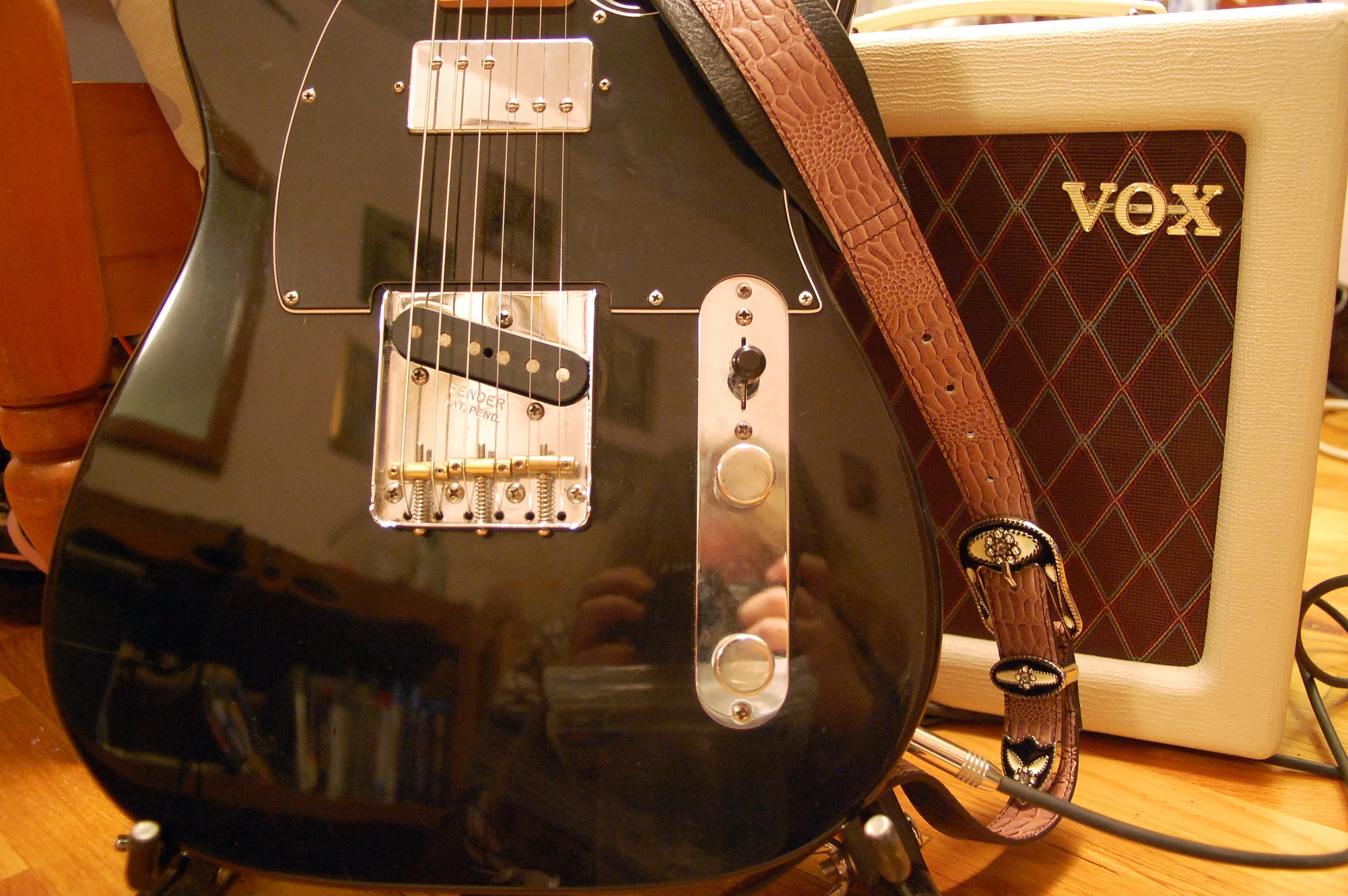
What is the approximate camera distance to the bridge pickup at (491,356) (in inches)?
18.8

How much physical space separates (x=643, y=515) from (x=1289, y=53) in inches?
20.2

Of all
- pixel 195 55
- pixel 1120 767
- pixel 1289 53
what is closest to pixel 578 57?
pixel 195 55

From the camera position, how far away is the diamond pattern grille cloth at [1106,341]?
588 millimetres

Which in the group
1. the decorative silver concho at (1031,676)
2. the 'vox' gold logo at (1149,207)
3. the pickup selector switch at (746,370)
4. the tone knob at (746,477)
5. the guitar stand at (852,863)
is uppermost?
the 'vox' gold logo at (1149,207)

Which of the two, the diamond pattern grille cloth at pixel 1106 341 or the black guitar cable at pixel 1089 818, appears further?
the diamond pattern grille cloth at pixel 1106 341

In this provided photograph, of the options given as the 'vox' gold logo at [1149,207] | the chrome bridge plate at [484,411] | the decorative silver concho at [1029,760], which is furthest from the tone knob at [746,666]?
the 'vox' gold logo at [1149,207]

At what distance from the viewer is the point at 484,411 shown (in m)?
0.48

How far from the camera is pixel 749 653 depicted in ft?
1.45

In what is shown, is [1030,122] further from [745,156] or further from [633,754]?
[633,754]

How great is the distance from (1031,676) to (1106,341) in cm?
26

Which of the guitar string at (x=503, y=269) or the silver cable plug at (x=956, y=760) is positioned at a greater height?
the guitar string at (x=503, y=269)

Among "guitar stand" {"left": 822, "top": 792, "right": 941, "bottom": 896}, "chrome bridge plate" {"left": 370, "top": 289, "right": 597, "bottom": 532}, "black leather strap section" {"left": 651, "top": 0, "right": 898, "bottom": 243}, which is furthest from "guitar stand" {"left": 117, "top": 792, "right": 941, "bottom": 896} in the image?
"black leather strap section" {"left": 651, "top": 0, "right": 898, "bottom": 243}

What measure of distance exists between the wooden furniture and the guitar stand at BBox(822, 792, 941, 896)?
23.5 inches

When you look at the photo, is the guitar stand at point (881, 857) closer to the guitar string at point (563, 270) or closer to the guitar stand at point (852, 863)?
the guitar stand at point (852, 863)
